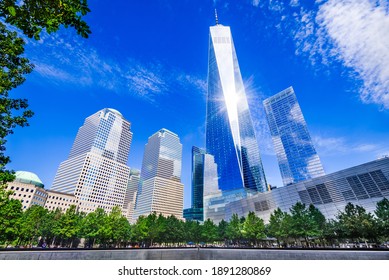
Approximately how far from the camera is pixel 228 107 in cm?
16400

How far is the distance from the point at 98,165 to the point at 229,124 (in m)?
105

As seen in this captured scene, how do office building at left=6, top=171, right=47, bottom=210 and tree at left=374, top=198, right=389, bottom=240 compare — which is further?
office building at left=6, top=171, right=47, bottom=210

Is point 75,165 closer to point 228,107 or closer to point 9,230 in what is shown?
point 9,230

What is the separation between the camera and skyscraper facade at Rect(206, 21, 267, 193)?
141275mm

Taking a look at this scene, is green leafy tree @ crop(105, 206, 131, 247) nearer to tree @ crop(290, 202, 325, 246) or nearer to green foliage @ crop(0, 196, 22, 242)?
green foliage @ crop(0, 196, 22, 242)

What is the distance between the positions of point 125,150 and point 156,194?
4720 centimetres

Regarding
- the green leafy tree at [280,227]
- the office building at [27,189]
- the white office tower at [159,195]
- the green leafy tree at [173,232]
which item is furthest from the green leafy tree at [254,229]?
the white office tower at [159,195]

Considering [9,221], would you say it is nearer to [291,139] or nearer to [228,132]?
[228,132]

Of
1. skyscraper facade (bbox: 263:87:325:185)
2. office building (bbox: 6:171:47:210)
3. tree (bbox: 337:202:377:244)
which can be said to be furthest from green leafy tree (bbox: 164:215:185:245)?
skyscraper facade (bbox: 263:87:325:185)

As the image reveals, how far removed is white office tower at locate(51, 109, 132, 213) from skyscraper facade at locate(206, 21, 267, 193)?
78416mm

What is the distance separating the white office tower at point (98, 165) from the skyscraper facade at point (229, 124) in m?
78.4

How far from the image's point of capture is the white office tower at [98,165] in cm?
12019

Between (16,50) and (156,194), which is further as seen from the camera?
(156,194)
